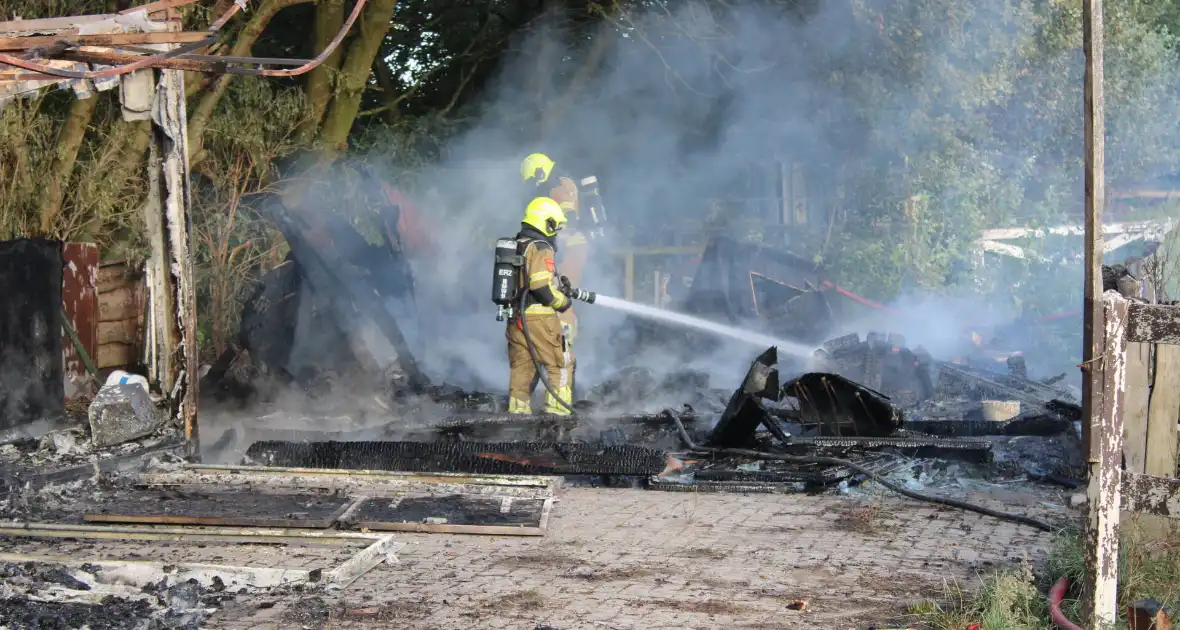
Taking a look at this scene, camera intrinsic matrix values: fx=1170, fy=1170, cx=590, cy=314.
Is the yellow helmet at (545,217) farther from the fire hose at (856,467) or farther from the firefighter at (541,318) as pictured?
the fire hose at (856,467)

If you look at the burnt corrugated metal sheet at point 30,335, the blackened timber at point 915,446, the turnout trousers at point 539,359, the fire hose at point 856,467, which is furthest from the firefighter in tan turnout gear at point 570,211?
the burnt corrugated metal sheet at point 30,335

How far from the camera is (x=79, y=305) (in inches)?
347

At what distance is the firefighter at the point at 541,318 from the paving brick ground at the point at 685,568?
2.54 meters

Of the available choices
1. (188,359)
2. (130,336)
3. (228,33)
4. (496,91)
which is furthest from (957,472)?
(496,91)

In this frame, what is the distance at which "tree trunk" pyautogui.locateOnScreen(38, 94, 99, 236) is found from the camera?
9055 mm

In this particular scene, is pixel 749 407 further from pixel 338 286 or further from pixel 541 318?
pixel 338 286

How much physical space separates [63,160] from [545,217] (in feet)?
12.4

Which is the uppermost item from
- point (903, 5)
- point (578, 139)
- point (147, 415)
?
point (903, 5)

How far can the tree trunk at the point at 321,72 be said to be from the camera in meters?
11.6

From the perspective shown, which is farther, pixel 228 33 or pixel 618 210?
pixel 618 210

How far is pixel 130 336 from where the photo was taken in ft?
31.3

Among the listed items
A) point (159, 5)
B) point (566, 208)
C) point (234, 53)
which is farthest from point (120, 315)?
point (566, 208)

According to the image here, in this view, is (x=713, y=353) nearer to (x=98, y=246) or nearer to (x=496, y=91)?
(x=496, y=91)

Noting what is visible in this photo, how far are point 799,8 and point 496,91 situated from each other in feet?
12.5
